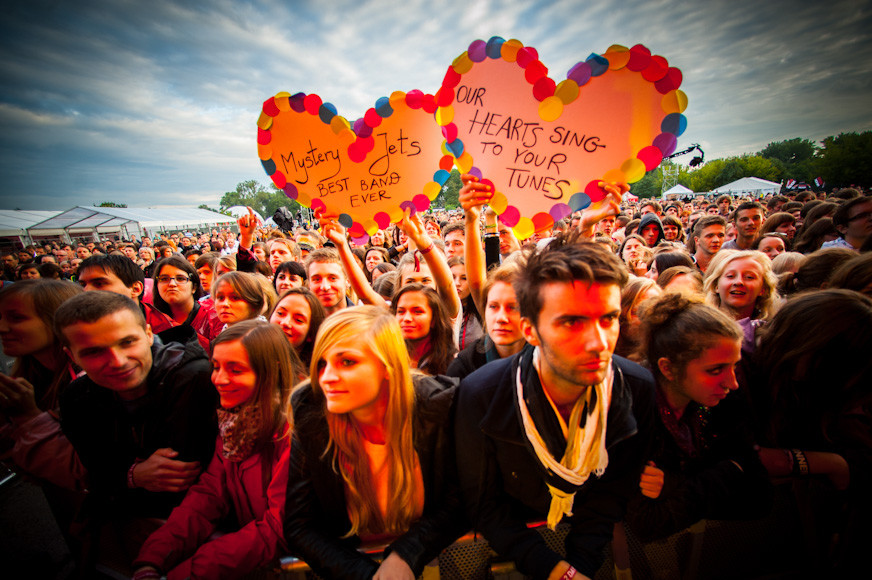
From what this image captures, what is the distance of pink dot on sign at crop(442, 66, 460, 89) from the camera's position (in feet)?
7.21

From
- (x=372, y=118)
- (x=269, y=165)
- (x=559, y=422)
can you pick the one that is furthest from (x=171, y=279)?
(x=559, y=422)

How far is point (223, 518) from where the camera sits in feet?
6.04

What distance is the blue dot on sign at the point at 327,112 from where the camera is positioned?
8.55 ft

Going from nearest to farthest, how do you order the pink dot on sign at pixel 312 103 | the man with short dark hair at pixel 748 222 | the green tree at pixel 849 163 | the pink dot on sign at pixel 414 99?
the pink dot on sign at pixel 414 99
the pink dot on sign at pixel 312 103
the man with short dark hair at pixel 748 222
the green tree at pixel 849 163

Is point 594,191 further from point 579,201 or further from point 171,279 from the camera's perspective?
point 171,279

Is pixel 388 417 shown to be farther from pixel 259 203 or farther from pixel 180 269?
pixel 259 203

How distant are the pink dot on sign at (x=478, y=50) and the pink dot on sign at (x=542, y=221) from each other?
1077 millimetres

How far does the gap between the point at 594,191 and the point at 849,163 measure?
58.2m

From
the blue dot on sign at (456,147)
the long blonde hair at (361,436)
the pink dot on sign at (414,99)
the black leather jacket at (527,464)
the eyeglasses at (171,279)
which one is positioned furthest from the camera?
the eyeglasses at (171,279)

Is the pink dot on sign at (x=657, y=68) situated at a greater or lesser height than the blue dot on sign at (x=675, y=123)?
greater

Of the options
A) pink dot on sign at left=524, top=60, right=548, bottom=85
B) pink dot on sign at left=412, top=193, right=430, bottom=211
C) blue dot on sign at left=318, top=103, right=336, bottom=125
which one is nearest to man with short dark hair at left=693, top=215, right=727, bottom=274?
pink dot on sign at left=524, top=60, right=548, bottom=85

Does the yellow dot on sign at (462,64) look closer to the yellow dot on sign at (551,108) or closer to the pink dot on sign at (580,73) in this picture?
the yellow dot on sign at (551,108)

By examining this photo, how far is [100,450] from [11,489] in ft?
9.08

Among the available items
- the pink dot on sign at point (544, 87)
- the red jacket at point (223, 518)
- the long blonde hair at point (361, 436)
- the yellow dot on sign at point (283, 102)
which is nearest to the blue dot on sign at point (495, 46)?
the pink dot on sign at point (544, 87)
